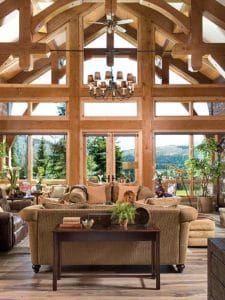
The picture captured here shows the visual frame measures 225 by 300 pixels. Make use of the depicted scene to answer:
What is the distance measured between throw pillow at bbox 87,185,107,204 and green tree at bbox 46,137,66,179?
279 centimetres

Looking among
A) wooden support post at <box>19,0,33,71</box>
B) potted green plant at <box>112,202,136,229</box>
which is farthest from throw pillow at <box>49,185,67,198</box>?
potted green plant at <box>112,202,136,229</box>

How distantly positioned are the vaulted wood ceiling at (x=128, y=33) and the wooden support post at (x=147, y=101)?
32 centimetres

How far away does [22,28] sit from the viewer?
9.23 meters

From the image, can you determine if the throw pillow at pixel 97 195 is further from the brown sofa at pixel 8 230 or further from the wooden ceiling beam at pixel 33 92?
the wooden ceiling beam at pixel 33 92

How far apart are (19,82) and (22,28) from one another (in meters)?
3.55

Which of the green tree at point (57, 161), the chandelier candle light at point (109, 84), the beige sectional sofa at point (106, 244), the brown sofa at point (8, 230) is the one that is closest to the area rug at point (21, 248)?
the brown sofa at point (8, 230)

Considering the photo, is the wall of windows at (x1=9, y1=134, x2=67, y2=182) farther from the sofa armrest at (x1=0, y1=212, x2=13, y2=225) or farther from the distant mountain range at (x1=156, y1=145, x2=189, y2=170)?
the sofa armrest at (x1=0, y1=212, x2=13, y2=225)

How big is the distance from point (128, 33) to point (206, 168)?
4.64 metres

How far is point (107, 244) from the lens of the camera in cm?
508

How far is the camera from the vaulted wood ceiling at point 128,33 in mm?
9172

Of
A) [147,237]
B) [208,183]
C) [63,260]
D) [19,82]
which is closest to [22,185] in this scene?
[19,82]

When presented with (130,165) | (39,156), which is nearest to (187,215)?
(130,165)

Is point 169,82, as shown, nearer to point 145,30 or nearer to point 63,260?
point 145,30

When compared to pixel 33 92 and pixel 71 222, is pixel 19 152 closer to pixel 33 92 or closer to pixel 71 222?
pixel 33 92
